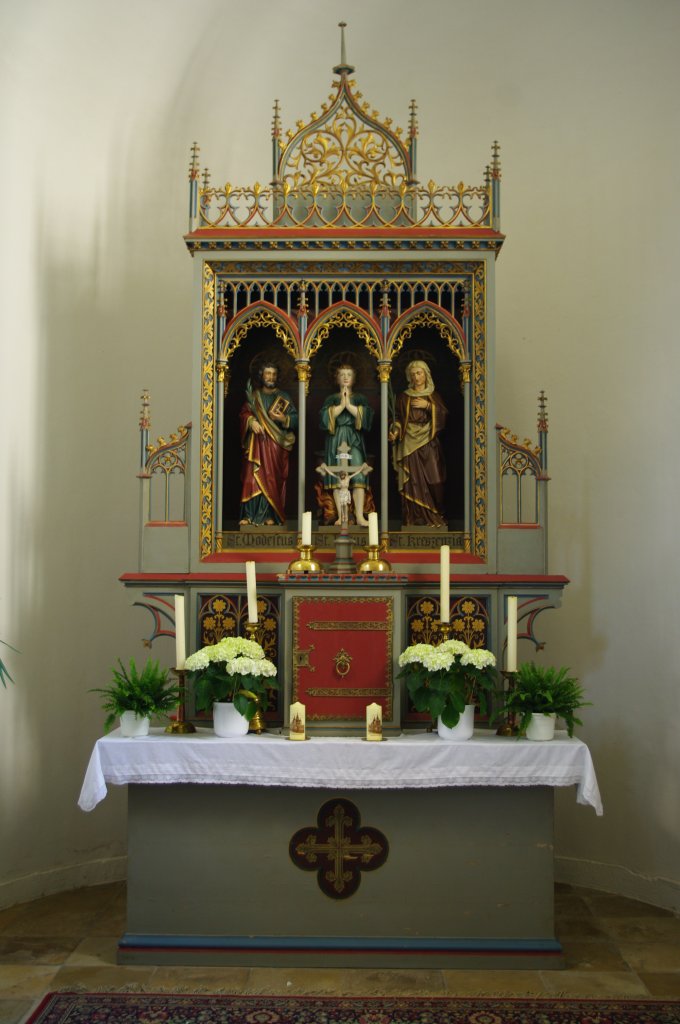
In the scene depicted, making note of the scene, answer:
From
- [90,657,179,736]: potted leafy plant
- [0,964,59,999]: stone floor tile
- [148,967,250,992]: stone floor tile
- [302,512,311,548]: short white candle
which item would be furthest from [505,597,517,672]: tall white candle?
[0,964,59,999]: stone floor tile

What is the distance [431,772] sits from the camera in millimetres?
6211

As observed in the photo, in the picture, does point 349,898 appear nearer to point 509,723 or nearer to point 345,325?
point 509,723

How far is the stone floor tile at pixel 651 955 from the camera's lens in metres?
6.41

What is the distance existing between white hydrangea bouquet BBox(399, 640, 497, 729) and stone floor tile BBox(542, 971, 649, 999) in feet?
5.05

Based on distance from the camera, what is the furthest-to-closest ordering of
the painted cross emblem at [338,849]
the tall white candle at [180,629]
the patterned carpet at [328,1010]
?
the tall white candle at [180,629] < the painted cross emblem at [338,849] < the patterned carpet at [328,1010]

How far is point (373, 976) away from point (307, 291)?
4.42 m

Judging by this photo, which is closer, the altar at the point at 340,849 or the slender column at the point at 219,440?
the altar at the point at 340,849

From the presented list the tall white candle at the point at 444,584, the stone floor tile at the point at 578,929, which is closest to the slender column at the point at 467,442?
the tall white candle at the point at 444,584

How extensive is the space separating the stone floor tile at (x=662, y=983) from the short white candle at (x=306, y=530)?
3280 mm

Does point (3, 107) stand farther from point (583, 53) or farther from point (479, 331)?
point (583, 53)

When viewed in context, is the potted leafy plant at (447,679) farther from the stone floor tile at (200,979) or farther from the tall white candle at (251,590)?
the stone floor tile at (200,979)

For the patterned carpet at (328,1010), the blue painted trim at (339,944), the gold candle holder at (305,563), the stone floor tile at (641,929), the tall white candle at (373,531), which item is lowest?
the stone floor tile at (641,929)

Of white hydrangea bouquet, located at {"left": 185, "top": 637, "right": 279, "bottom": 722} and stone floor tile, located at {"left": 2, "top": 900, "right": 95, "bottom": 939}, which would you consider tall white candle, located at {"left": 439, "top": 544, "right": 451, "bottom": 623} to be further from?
stone floor tile, located at {"left": 2, "top": 900, "right": 95, "bottom": 939}

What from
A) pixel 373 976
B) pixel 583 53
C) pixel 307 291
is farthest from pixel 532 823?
pixel 583 53
